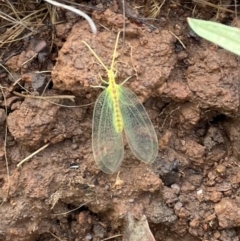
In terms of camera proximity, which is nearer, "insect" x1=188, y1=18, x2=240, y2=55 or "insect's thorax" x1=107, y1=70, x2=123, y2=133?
"insect" x1=188, y1=18, x2=240, y2=55

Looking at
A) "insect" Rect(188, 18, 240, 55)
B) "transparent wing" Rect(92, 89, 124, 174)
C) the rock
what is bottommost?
the rock

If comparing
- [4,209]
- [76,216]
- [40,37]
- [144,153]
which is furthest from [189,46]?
[4,209]

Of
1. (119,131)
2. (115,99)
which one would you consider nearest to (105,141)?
(119,131)

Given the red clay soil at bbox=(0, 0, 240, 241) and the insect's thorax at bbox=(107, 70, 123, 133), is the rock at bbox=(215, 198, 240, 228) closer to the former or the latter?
the red clay soil at bbox=(0, 0, 240, 241)

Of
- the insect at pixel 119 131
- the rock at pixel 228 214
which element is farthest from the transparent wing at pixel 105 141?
the rock at pixel 228 214

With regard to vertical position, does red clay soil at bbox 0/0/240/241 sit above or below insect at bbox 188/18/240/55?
below

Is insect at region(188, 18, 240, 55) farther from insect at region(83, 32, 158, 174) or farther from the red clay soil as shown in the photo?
insect at region(83, 32, 158, 174)

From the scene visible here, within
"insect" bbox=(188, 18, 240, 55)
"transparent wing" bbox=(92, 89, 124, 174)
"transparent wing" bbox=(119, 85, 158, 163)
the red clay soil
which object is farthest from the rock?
"insect" bbox=(188, 18, 240, 55)
